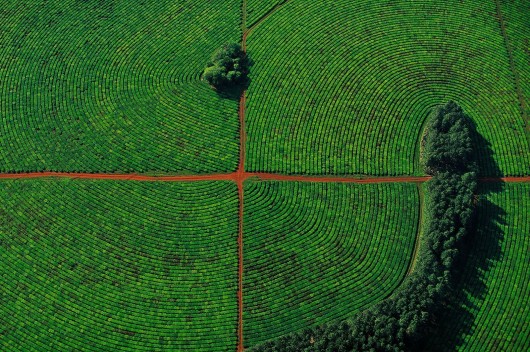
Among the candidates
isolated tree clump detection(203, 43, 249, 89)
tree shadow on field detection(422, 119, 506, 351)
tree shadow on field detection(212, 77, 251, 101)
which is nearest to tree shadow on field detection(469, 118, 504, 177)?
tree shadow on field detection(422, 119, 506, 351)

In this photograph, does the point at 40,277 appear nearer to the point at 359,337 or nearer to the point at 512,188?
the point at 359,337

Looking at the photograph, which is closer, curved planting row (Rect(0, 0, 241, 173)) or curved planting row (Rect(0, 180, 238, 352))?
curved planting row (Rect(0, 180, 238, 352))

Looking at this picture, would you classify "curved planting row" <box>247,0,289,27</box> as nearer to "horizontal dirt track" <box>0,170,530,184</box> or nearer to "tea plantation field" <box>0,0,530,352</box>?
"tea plantation field" <box>0,0,530,352</box>

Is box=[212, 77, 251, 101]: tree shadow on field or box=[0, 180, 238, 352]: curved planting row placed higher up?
box=[212, 77, 251, 101]: tree shadow on field

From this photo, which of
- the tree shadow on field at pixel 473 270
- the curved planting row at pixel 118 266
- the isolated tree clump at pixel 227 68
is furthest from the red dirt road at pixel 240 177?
the isolated tree clump at pixel 227 68

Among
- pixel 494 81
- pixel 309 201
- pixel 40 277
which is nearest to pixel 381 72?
pixel 494 81
